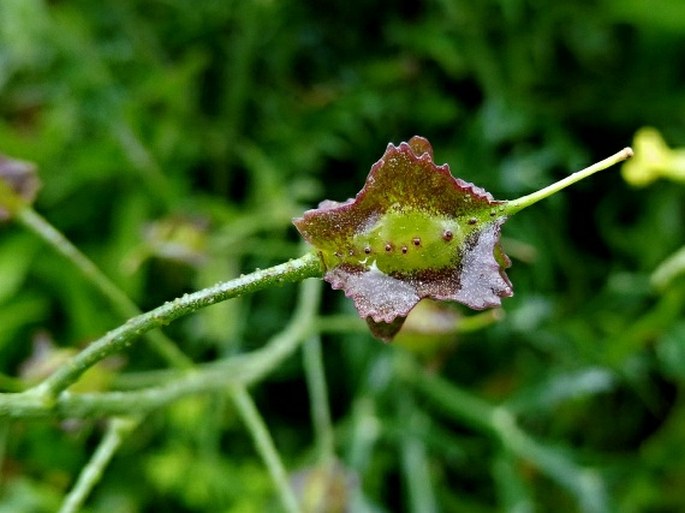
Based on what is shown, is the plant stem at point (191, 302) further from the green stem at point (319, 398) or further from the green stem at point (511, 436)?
the green stem at point (511, 436)

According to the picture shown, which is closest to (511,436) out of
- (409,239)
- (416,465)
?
(416,465)

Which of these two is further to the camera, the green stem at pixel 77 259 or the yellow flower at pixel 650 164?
the yellow flower at pixel 650 164

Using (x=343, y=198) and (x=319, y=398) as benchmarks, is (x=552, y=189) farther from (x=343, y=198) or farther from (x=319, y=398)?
(x=343, y=198)

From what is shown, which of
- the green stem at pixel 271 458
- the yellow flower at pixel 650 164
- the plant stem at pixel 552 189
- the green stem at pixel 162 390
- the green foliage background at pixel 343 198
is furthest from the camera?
the green foliage background at pixel 343 198

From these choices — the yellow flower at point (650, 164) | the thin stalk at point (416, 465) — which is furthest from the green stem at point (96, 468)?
the yellow flower at point (650, 164)

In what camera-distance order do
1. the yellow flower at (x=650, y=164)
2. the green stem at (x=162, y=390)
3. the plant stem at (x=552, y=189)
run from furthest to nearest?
1. the yellow flower at (x=650, y=164)
2. the green stem at (x=162, y=390)
3. the plant stem at (x=552, y=189)

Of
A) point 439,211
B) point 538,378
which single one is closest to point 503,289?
point 439,211

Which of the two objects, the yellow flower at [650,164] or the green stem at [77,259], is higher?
the yellow flower at [650,164]
